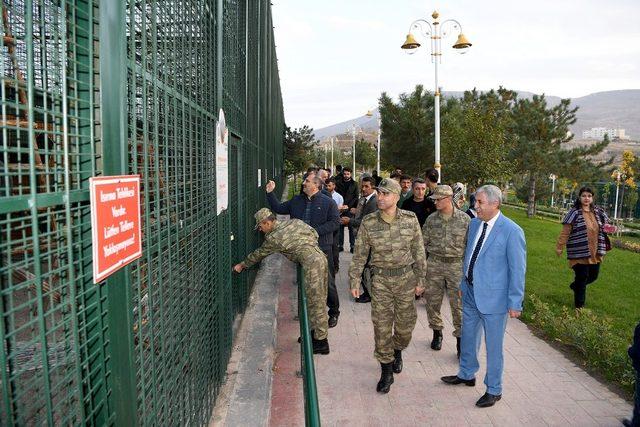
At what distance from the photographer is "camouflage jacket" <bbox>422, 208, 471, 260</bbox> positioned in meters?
5.23

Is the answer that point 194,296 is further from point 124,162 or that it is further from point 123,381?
point 124,162

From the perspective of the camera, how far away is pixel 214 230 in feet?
13.0

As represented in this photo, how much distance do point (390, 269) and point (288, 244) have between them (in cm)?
116

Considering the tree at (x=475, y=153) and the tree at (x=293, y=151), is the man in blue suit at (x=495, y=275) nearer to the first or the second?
the tree at (x=475, y=153)

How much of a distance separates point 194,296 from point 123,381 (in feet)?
4.37

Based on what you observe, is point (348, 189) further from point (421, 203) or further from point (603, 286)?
point (603, 286)

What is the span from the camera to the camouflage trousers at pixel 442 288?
17.3ft

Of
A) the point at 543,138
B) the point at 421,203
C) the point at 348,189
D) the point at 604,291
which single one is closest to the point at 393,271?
the point at 421,203

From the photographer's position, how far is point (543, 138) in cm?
3241

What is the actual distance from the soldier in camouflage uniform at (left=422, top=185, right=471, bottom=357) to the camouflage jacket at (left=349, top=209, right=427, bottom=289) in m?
0.72

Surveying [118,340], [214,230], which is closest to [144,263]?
Answer: [118,340]

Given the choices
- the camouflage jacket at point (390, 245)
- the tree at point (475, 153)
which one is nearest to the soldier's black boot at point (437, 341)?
the camouflage jacket at point (390, 245)

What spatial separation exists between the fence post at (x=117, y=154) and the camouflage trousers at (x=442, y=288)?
410cm

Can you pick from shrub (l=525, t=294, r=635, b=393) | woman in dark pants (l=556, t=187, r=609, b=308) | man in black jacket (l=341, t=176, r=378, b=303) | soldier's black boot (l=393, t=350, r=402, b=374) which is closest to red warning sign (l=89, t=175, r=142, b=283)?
soldier's black boot (l=393, t=350, r=402, b=374)
